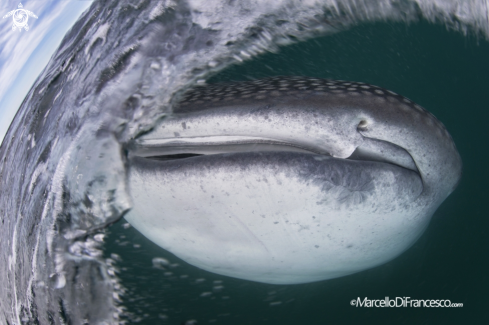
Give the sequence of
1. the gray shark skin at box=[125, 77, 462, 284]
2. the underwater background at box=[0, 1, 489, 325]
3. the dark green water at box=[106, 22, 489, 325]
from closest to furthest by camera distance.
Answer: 1. the gray shark skin at box=[125, 77, 462, 284]
2. the underwater background at box=[0, 1, 489, 325]
3. the dark green water at box=[106, 22, 489, 325]

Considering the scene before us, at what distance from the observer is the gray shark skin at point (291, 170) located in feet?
3.35

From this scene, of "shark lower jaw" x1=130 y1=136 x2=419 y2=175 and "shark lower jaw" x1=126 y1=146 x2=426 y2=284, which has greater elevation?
"shark lower jaw" x1=130 y1=136 x2=419 y2=175

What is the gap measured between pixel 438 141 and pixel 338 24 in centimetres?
128

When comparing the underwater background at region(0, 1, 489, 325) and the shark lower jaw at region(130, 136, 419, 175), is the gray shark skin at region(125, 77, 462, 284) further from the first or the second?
the underwater background at region(0, 1, 489, 325)

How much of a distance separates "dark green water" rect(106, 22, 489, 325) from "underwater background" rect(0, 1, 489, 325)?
16mm

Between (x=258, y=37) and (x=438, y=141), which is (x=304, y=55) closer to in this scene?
(x=258, y=37)

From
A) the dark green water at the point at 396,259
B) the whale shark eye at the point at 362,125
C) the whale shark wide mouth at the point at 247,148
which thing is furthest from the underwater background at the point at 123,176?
the whale shark eye at the point at 362,125

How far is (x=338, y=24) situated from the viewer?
2039mm

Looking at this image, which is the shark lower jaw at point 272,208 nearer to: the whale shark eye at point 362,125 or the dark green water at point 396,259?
the whale shark eye at point 362,125

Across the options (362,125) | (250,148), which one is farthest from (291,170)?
(362,125)

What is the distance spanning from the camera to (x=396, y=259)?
2.09 metres

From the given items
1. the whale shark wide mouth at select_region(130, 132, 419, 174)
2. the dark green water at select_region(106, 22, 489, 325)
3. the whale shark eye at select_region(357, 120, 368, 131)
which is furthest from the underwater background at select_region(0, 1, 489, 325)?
the whale shark eye at select_region(357, 120, 368, 131)

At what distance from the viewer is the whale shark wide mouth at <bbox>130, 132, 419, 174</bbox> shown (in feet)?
3.47

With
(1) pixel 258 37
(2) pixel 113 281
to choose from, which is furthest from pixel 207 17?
(2) pixel 113 281
